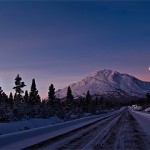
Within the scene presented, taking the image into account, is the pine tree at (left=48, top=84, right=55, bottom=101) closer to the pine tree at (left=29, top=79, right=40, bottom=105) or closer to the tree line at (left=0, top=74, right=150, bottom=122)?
the tree line at (left=0, top=74, right=150, bottom=122)

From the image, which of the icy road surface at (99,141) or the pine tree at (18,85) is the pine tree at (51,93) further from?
the icy road surface at (99,141)

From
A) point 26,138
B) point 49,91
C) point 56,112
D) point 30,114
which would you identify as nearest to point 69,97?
point 49,91

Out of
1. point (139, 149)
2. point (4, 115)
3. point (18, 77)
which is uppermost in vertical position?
point (18, 77)

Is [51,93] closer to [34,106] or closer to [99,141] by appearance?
[34,106]

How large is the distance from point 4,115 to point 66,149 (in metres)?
30.8

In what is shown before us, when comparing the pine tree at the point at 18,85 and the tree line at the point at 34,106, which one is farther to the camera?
the pine tree at the point at 18,85

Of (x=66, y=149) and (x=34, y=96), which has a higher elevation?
(x=34, y=96)

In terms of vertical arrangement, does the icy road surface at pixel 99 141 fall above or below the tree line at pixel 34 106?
below

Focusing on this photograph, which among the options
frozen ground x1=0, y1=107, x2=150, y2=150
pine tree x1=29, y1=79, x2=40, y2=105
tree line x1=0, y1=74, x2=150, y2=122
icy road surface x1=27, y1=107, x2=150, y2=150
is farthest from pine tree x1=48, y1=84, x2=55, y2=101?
icy road surface x1=27, y1=107, x2=150, y2=150

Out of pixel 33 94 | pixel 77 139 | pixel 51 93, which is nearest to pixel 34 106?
pixel 33 94

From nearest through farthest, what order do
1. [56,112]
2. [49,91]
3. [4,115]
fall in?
[4,115] → [56,112] → [49,91]

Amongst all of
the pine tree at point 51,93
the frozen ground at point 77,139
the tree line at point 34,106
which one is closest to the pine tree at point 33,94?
the tree line at point 34,106

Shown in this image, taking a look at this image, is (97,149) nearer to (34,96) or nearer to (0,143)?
(0,143)

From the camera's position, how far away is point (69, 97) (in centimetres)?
10844
